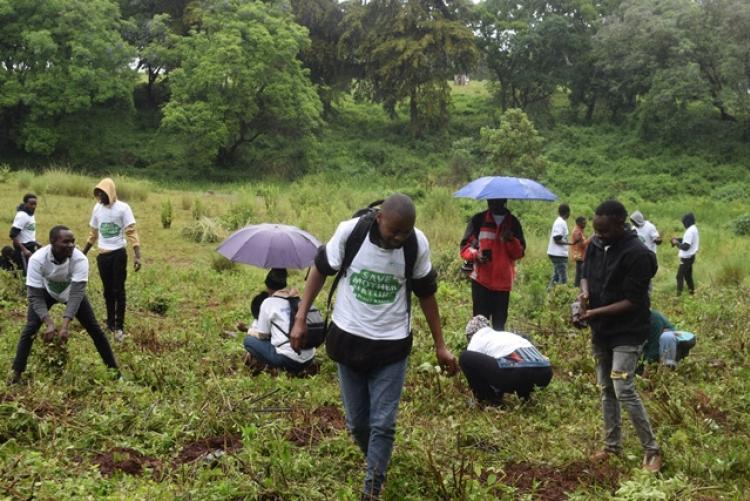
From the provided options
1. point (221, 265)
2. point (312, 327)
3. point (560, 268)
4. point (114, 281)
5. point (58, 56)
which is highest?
point (58, 56)

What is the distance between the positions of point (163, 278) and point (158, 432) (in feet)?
21.5

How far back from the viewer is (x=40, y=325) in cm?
605

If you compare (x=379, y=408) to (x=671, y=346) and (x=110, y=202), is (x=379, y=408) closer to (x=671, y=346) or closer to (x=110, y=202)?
(x=671, y=346)

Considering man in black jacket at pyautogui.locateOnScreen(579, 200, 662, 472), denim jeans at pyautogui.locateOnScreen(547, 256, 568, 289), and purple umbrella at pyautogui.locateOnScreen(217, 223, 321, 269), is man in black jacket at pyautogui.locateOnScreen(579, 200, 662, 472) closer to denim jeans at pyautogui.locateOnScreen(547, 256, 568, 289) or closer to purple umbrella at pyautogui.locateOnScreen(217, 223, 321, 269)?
purple umbrella at pyautogui.locateOnScreen(217, 223, 321, 269)

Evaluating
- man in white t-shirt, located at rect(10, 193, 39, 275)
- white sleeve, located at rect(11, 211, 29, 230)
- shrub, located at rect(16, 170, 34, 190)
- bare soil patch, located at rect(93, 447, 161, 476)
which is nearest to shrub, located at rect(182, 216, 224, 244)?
man in white t-shirt, located at rect(10, 193, 39, 275)

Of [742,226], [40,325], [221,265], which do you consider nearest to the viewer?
[40,325]

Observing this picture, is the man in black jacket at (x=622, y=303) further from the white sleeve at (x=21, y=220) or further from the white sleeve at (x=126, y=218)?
the white sleeve at (x=21, y=220)

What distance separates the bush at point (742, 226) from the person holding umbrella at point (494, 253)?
17.6 metres

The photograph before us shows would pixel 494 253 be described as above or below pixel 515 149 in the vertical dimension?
below

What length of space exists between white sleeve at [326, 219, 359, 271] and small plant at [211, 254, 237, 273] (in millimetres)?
8670

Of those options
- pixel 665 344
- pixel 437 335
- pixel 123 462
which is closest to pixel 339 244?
pixel 437 335

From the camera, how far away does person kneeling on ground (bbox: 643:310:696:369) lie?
6.76m

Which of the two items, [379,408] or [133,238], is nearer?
[379,408]

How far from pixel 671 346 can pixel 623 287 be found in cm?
260
